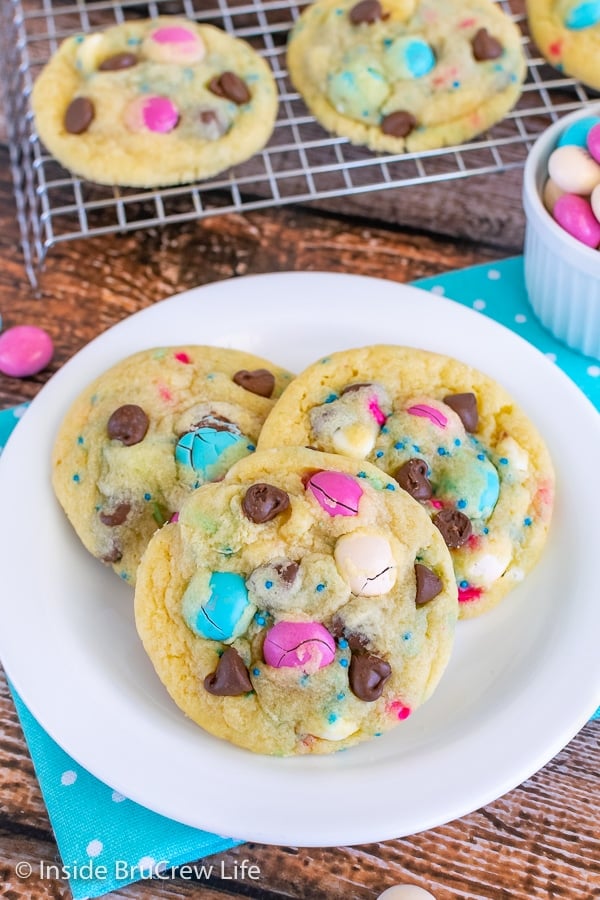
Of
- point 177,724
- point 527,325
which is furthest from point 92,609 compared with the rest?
point 527,325

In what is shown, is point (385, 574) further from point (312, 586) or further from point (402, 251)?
point (402, 251)

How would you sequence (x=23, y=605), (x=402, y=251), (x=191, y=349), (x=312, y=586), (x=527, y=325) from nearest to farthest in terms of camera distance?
(x=312, y=586) → (x=23, y=605) → (x=191, y=349) → (x=527, y=325) → (x=402, y=251)

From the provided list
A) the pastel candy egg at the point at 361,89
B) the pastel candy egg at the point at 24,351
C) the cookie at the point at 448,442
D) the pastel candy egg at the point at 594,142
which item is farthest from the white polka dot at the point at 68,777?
the pastel candy egg at the point at 361,89

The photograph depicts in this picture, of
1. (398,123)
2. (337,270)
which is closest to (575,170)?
(398,123)

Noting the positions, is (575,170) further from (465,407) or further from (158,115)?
(158,115)

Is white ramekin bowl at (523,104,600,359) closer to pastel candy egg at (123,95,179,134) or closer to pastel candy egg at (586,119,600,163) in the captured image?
pastel candy egg at (586,119,600,163)
